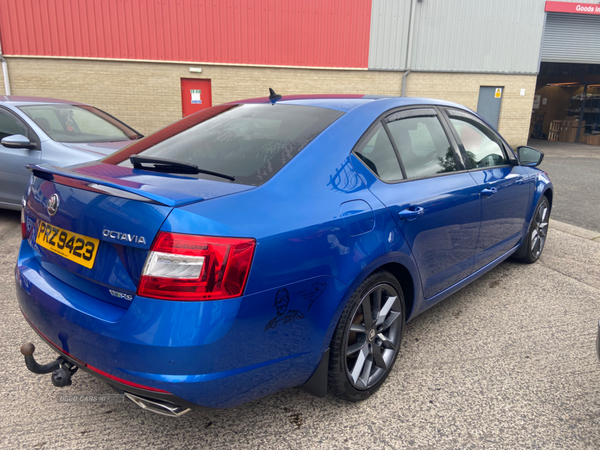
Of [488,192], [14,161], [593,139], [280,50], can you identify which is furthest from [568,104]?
[14,161]

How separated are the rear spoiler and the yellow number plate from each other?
0.21 metres

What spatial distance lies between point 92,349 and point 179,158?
3.22 feet

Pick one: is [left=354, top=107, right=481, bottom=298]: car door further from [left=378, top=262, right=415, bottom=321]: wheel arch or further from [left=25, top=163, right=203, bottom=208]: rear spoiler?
[left=25, top=163, right=203, bottom=208]: rear spoiler

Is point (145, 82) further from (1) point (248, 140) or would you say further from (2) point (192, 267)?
(2) point (192, 267)

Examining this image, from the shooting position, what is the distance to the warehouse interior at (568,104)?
23703mm

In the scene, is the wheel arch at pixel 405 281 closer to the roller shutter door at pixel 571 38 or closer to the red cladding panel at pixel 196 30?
the red cladding panel at pixel 196 30

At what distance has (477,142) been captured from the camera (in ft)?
11.2

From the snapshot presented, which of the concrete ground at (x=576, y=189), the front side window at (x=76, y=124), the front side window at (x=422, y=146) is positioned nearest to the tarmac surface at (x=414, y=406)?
the front side window at (x=422, y=146)

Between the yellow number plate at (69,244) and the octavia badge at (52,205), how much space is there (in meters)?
0.07

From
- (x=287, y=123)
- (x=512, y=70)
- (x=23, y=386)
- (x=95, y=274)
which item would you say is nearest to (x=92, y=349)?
(x=95, y=274)

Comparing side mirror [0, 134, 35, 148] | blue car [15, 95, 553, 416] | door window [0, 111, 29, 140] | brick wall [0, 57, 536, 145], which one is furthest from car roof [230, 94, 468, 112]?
brick wall [0, 57, 536, 145]

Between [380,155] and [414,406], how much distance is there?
1.33m

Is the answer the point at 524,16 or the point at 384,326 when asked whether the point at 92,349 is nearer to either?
→ the point at 384,326

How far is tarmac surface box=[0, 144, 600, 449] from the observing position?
82.5 inches
